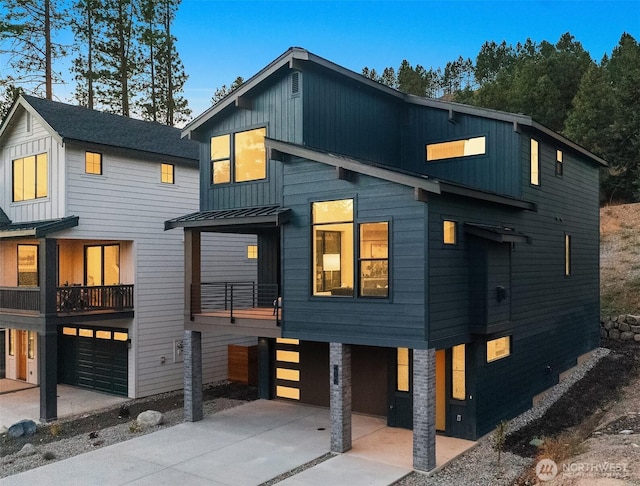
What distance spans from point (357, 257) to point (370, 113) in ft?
18.2

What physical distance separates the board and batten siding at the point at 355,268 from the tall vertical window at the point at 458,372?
2.49 metres

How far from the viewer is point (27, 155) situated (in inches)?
674

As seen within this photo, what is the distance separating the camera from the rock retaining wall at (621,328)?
842 inches

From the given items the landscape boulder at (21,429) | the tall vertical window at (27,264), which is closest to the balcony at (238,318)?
the landscape boulder at (21,429)

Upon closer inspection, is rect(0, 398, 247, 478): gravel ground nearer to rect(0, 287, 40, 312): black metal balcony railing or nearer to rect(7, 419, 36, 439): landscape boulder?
rect(7, 419, 36, 439): landscape boulder

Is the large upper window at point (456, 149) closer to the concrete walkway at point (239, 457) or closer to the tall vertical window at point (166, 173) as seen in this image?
the concrete walkway at point (239, 457)

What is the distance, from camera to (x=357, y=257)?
11.5 meters

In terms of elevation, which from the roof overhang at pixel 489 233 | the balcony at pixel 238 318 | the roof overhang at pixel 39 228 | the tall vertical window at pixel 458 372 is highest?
the roof overhang at pixel 39 228

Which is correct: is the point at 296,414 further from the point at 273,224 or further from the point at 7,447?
the point at 7,447

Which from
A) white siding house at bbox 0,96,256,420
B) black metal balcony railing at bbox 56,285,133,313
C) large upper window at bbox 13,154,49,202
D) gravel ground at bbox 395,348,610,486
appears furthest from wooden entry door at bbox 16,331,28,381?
gravel ground at bbox 395,348,610,486

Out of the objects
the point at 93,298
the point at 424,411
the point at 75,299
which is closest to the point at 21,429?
the point at 75,299

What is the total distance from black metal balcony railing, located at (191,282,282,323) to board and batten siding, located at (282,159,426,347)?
900mm

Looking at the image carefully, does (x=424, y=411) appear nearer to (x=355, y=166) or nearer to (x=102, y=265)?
(x=355, y=166)

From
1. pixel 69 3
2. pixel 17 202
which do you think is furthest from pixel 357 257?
pixel 69 3
